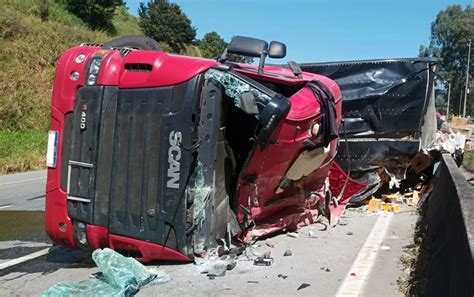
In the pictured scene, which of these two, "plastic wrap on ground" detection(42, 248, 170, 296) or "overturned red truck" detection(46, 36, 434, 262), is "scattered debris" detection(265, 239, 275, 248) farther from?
"plastic wrap on ground" detection(42, 248, 170, 296)

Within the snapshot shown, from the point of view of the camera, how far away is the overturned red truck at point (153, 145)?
482cm

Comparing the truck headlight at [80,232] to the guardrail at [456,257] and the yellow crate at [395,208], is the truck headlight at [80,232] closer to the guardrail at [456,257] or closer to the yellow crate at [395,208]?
the guardrail at [456,257]

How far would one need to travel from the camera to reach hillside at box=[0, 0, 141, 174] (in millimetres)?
18077

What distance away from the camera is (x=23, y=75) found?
85.7ft

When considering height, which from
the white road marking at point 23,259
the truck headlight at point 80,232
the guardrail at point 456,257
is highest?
the guardrail at point 456,257

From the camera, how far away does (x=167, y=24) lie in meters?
57.4

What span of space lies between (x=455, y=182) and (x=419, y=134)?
11.6 ft

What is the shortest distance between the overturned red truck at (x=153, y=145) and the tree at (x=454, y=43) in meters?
86.5

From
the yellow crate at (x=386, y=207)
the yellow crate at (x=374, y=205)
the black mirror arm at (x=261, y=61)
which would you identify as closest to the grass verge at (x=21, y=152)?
the yellow crate at (x=374, y=205)

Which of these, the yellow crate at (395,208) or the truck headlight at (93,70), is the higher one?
the truck headlight at (93,70)

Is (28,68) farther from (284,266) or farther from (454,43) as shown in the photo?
(454,43)

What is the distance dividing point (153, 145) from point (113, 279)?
1.22 m

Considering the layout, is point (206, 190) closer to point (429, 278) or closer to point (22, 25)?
point (429, 278)

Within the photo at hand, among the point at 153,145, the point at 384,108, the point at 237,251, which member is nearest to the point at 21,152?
the point at 384,108
